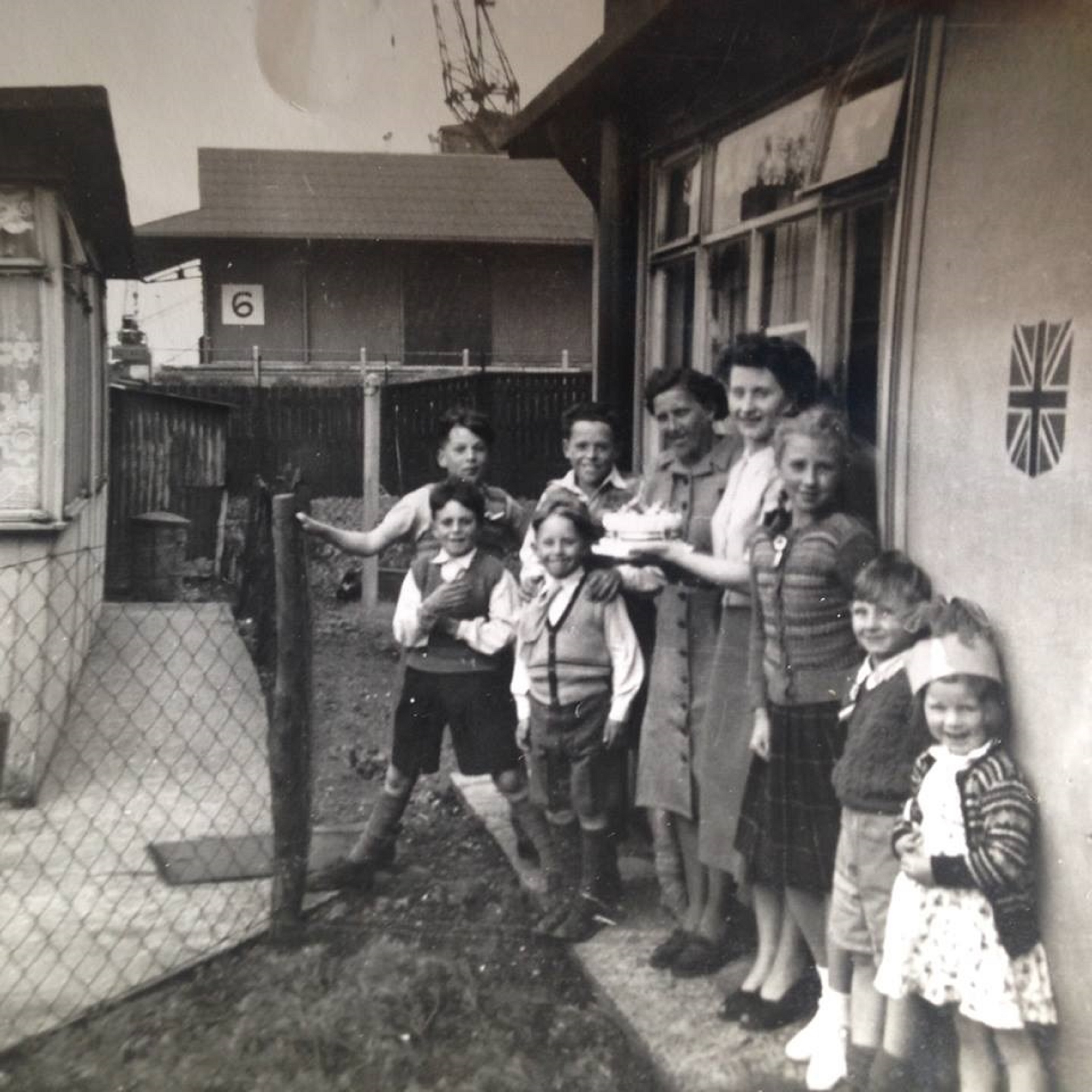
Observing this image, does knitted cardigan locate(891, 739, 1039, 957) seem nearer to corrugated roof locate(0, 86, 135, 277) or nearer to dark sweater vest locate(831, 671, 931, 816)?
dark sweater vest locate(831, 671, 931, 816)

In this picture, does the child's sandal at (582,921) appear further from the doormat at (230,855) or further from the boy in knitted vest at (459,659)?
the doormat at (230,855)

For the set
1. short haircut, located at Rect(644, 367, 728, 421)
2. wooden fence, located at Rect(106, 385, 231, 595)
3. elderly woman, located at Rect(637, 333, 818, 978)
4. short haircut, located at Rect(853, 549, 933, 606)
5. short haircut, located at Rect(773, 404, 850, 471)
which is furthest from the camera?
wooden fence, located at Rect(106, 385, 231, 595)

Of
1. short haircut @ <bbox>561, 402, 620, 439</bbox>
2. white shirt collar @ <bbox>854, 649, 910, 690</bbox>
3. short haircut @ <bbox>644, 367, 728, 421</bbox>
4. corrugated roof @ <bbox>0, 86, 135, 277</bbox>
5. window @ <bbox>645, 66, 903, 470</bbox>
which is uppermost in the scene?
corrugated roof @ <bbox>0, 86, 135, 277</bbox>

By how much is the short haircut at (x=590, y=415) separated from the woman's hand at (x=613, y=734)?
3.44 ft

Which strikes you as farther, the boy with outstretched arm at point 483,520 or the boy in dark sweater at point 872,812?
the boy with outstretched arm at point 483,520

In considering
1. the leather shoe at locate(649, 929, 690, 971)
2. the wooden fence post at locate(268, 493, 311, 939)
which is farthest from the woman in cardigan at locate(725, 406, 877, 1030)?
the wooden fence post at locate(268, 493, 311, 939)

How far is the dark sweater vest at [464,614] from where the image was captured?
451 centimetres

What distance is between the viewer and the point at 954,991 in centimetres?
289

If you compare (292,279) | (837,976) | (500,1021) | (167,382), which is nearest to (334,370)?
(292,279)

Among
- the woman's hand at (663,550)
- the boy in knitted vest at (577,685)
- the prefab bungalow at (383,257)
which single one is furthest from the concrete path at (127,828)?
the prefab bungalow at (383,257)

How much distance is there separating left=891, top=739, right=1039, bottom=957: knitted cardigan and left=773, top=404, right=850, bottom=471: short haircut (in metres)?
Answer: 0.87

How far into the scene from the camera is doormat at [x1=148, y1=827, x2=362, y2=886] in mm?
4832

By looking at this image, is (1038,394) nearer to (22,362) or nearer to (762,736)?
(762,736)

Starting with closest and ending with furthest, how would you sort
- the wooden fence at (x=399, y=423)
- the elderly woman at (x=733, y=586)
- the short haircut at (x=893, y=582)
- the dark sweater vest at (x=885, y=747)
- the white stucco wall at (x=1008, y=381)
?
the white stucco wall at (x=1008, y=381)
the dark sweater vest at (x=885, y=747)
the short haircut at (x=893, y=582)
the elderly woman at (x=733, y=586)
the wooden fence at (x=399, y=423)
